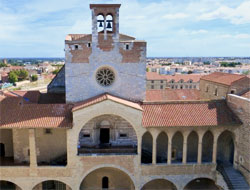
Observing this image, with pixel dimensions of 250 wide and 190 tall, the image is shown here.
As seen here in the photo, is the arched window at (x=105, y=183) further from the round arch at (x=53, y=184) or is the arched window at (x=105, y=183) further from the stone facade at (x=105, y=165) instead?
the round arch at (x=53, y=184)

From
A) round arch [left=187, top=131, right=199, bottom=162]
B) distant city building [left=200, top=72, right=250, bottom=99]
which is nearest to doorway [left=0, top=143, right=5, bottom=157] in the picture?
round arch [left=187, top=131, right=199, bottom=162]

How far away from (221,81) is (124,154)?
48.6ft

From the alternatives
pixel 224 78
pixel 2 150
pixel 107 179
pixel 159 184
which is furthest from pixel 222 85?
pixel 2 150

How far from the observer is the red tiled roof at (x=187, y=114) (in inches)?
805

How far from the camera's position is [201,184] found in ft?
76.3

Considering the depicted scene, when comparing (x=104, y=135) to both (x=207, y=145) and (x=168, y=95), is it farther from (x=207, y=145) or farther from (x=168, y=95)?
Result: (x=168, y=95)

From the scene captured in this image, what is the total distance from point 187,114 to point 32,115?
1355 cm

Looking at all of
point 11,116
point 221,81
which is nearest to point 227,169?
point 221,81

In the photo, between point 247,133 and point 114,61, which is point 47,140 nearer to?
point 114,61

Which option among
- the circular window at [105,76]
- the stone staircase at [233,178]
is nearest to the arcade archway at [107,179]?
the circular window at [105,76]

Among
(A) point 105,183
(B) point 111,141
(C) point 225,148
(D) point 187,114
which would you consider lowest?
(A) point 105,183

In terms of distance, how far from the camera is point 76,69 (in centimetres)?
2319

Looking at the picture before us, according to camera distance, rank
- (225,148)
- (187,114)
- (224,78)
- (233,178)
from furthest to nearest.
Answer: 1. (224,78)
2. (225,148)
3. (187,114)
4. (233,178)

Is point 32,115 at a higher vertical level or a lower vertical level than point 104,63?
lower
